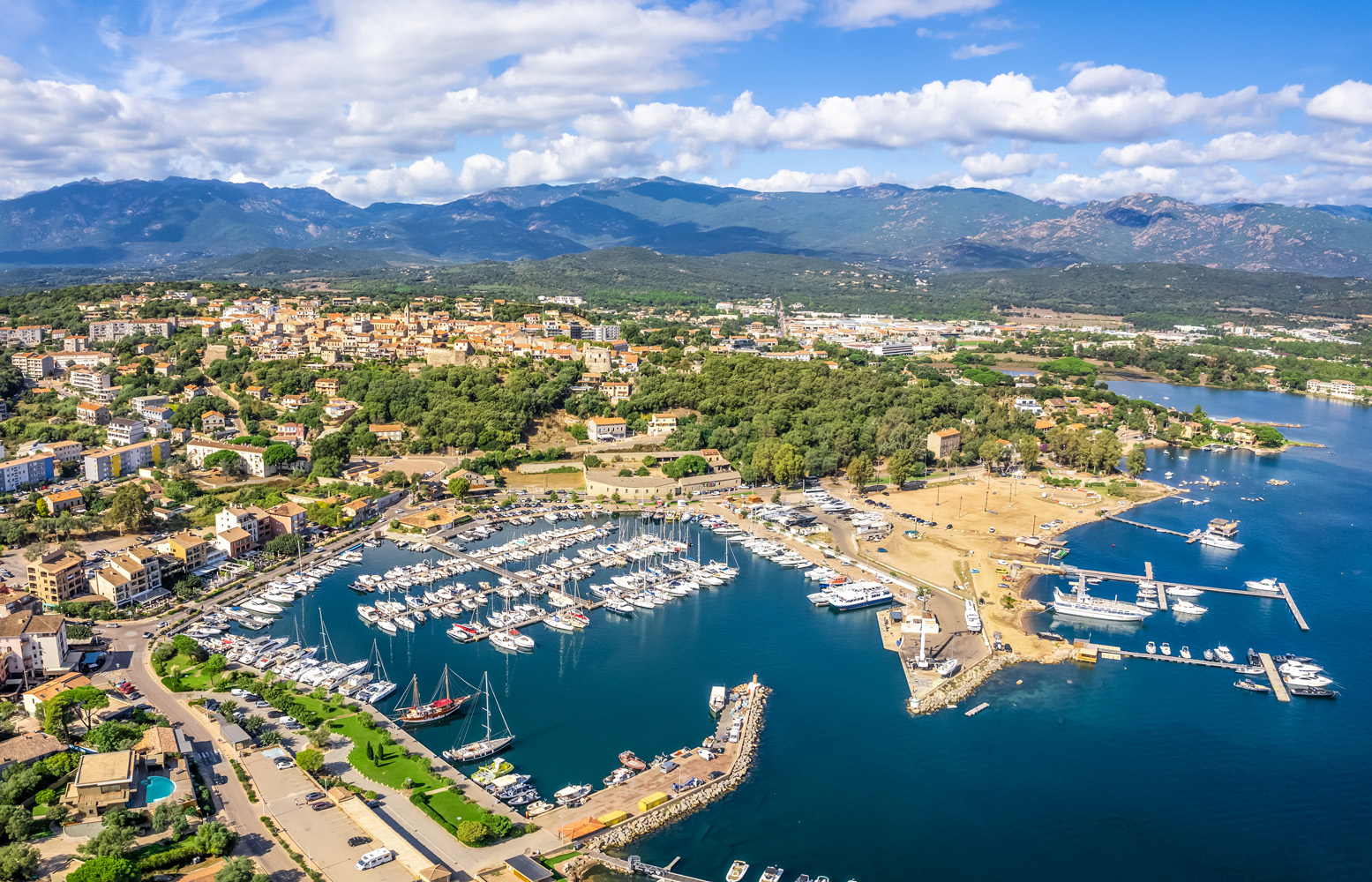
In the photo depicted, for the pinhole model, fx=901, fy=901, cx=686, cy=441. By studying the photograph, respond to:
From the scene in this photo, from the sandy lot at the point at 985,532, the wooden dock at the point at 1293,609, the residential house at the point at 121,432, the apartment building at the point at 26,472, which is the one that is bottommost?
the wooden dock at the point at 1293,609

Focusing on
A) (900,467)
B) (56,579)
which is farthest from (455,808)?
(900,467)

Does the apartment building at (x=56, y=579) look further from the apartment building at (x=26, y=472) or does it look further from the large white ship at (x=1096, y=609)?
the large white ship at (x=1096, y=609)

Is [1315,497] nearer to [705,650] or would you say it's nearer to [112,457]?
[705,650]

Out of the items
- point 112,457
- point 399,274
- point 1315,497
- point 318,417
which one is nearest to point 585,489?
point 318,417

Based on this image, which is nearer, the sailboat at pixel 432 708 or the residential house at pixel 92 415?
the sailboat at pixel 432 708

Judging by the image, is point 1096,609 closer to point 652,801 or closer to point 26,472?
point 652,801

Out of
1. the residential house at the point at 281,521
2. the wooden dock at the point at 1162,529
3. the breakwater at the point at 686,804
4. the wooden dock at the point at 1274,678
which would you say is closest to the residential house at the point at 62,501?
the residential house at the point at 281,521
